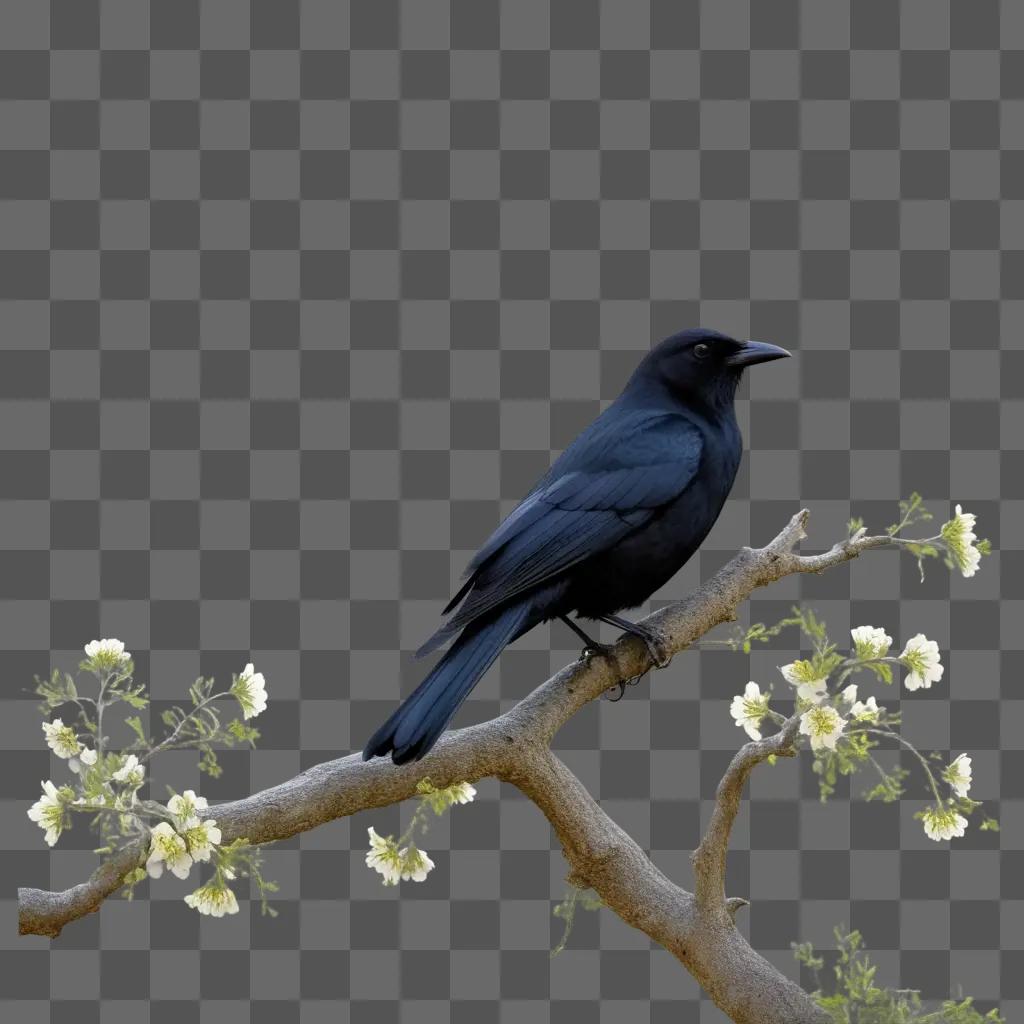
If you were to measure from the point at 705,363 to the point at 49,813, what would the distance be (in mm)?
2156

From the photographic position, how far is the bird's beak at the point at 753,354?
14.7ft

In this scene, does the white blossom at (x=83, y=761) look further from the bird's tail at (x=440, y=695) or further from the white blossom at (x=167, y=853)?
the bird's tail at (x=440, y=695)

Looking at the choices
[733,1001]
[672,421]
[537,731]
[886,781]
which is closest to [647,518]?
[672,421]

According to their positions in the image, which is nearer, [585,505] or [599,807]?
[585,505]

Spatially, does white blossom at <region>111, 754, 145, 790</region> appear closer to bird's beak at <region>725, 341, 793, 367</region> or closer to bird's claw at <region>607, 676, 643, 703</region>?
bird's claw at <region>607, 676, 643, 703</region>

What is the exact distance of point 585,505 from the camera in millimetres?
4156

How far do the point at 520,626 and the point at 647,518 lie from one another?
0.45m

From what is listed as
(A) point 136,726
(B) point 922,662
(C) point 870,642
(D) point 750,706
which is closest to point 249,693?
(A) point 136,726

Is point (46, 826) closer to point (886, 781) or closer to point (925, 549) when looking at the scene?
point (886, 781)

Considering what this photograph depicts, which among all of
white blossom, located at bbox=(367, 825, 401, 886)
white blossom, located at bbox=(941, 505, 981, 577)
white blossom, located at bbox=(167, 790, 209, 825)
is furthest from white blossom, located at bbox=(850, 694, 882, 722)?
white blossom, located at bbox=(167, 790, 209, 825)

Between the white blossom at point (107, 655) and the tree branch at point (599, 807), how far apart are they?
450mm

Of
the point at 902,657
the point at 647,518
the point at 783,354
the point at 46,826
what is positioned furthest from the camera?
the point at 783,354

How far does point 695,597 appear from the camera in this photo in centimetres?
443

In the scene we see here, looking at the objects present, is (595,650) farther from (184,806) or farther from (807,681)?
(184,806)
